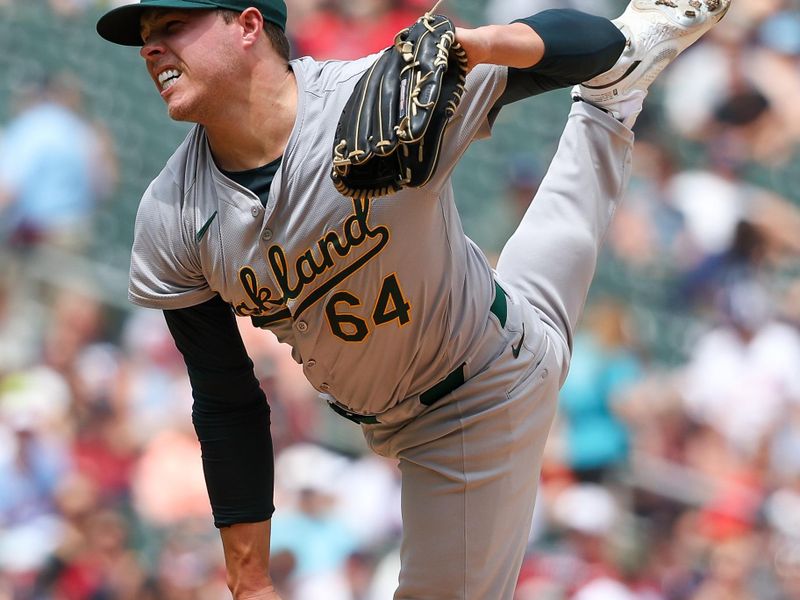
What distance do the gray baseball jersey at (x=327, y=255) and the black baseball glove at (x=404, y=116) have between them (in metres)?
0.26

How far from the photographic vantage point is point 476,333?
2.67 meters

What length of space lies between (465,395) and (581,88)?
0.82 metres

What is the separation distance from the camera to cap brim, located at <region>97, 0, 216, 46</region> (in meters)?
2.36

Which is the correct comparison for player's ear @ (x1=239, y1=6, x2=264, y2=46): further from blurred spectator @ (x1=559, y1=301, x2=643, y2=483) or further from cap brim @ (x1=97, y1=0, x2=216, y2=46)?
blurred spectator @ (x1=559, y1=301, x2=643, y2=483)

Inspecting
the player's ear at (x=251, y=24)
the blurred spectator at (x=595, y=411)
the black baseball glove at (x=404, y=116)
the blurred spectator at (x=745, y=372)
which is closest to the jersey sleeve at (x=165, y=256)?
the player's ear at (x=251, y=24)

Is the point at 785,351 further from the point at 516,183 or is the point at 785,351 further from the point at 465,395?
the point at 465,395

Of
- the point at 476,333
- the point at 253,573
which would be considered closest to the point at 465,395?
the point at 476,333

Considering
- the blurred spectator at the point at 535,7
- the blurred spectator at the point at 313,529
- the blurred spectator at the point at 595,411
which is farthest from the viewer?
the blurred spectator at the point at 535,7

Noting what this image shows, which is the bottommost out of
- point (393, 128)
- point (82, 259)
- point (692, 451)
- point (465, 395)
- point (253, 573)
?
point (692, 451)

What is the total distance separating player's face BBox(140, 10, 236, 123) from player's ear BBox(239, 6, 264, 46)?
0.03 metres

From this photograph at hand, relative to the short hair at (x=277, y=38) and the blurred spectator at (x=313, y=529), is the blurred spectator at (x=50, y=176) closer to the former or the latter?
the blurred spectator at (x=313, y=529)

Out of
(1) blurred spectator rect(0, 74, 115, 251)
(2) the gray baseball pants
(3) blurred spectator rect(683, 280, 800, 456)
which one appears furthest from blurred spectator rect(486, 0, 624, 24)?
(2) the gray baseball pants

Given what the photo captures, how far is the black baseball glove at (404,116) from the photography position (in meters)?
2.09

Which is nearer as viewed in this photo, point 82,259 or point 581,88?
point 581,88
